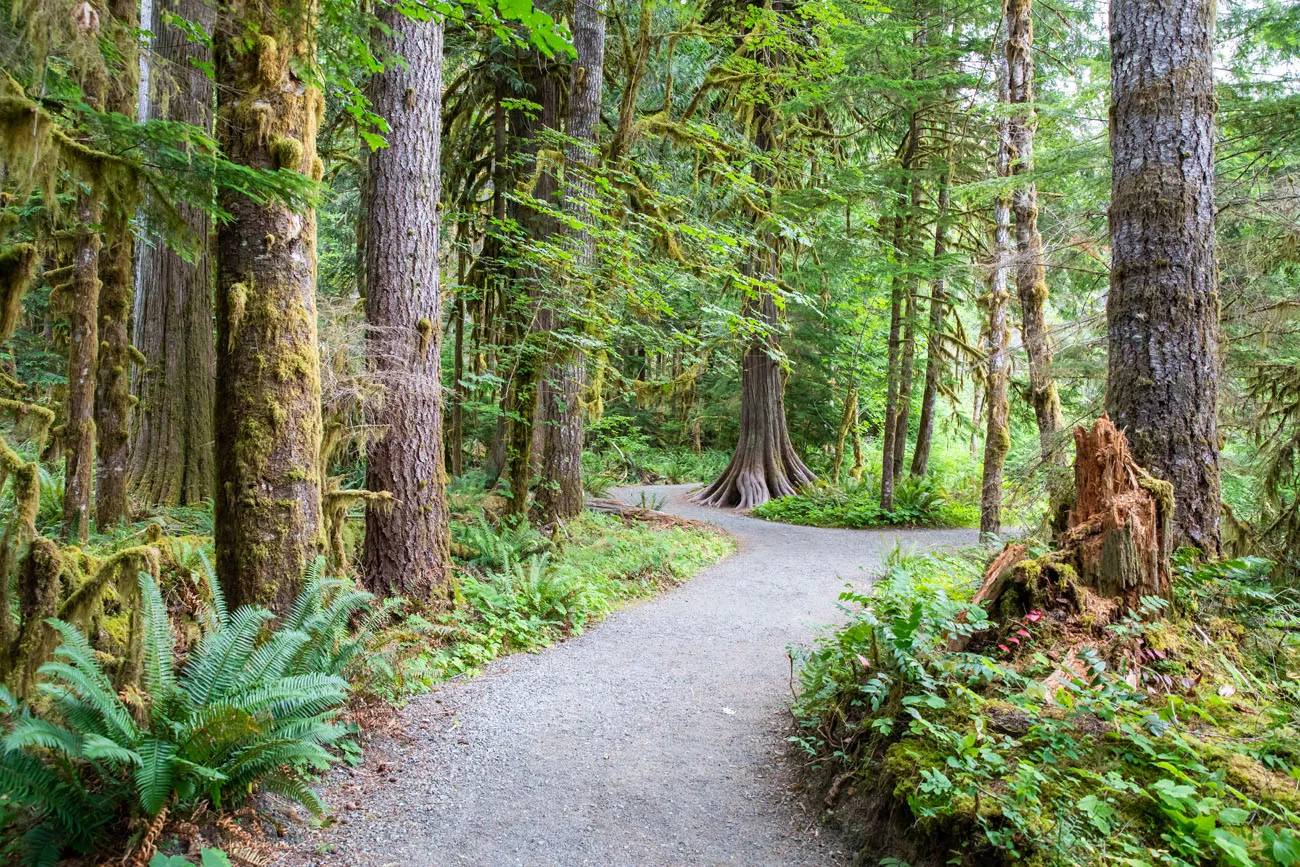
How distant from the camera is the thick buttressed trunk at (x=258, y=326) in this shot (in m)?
4.17

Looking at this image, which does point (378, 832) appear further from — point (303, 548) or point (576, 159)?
point (576, 159)

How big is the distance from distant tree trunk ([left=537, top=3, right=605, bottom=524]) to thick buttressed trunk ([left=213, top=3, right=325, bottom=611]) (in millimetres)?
4269

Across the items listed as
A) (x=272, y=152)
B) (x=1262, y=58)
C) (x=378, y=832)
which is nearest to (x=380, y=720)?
(x=378, y=832)

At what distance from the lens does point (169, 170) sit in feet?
10.8

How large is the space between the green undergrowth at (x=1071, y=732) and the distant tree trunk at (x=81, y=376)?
5447 mm

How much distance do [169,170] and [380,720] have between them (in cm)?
333

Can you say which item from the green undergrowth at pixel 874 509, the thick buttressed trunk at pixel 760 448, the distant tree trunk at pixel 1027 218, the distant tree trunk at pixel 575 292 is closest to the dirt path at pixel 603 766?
the distant tree trunk at pixel 575 292

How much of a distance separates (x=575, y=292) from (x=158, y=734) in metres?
6.28

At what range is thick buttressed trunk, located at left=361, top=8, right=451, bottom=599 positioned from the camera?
6.07 meters

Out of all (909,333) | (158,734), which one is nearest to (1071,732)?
(158,734)

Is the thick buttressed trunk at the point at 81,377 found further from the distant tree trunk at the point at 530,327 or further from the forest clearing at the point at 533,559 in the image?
Answer: the distant tree trunk at the point at 530,327

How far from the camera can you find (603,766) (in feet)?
13.5

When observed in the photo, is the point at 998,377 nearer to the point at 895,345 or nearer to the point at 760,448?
the point at 895,345

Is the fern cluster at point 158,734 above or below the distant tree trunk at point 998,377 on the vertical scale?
below
